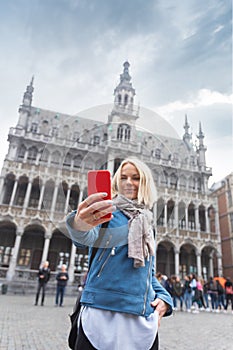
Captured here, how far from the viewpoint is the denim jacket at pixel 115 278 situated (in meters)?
1.29

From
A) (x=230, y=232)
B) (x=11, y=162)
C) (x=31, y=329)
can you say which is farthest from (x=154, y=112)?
(x=230, y=232)

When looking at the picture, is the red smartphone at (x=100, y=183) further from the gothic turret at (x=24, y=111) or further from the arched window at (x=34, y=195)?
the gothic turret at (x=24, y=111)

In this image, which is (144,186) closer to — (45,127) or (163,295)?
(163,295)

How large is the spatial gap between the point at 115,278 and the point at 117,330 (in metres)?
0.26

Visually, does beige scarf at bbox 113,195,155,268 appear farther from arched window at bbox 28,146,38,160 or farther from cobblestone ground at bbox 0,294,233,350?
arched window at bbox 28,146,38,160

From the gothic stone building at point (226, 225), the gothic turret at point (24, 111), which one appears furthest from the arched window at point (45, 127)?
the gothic stone building at point (226, 225)

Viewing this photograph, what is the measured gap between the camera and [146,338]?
130cm

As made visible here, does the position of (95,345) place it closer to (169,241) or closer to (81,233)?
(81,233)

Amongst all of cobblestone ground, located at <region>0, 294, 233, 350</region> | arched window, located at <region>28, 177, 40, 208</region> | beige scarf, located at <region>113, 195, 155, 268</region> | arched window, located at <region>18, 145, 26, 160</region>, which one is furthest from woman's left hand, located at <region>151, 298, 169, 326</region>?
arched window, located at <region>18, 145, 26, 160</region>

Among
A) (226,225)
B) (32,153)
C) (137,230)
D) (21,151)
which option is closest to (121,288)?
(137,230)

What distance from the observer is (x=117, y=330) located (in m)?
1.27

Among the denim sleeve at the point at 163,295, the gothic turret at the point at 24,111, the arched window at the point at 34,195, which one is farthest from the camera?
the gothic turret at the point at 24,111

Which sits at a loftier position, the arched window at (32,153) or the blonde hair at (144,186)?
the arched window at (32,153)

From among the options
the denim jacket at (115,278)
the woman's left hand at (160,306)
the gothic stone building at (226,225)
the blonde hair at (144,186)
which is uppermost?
the gothic stone building at (226,225)
